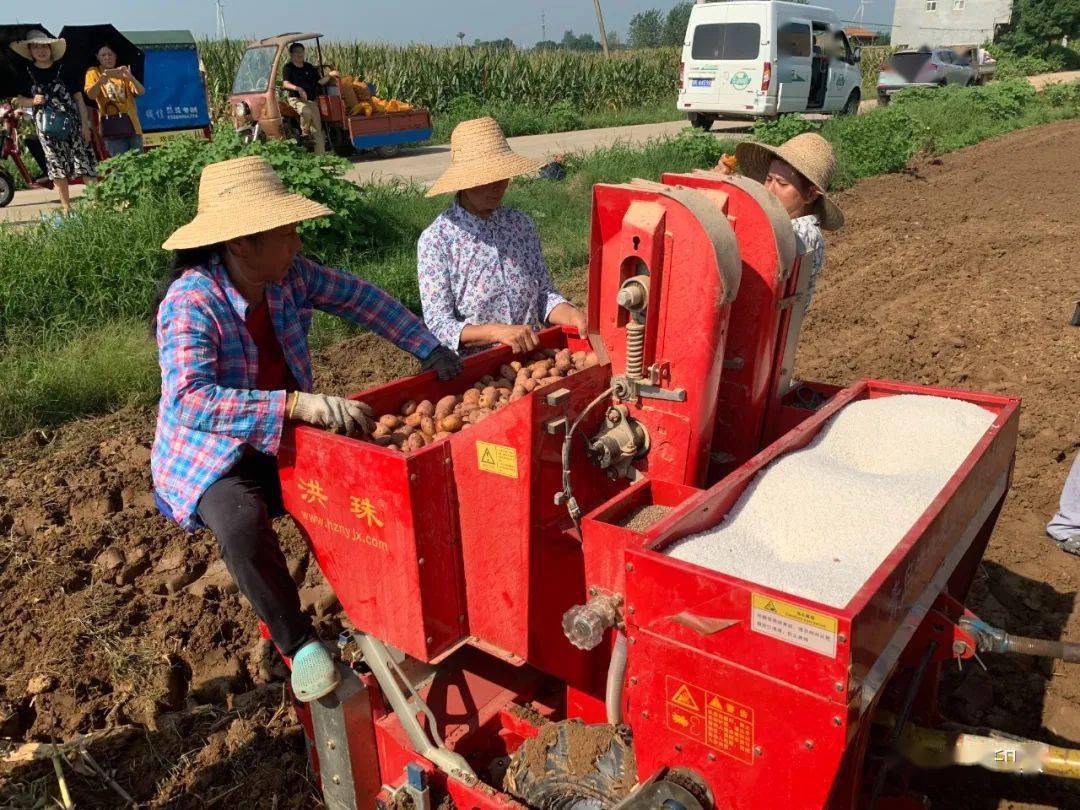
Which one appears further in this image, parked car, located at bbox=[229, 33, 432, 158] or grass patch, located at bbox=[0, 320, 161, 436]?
parked car, located at bbox=[229, 33, 432, 158]

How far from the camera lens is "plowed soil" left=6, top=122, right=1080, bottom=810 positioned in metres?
3.04

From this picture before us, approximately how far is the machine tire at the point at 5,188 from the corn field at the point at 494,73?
31.4 ft

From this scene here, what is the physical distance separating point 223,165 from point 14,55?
421 inches

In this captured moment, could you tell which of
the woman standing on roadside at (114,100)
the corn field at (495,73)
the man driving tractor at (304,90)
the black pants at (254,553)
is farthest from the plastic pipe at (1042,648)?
the corn field at (495,73)

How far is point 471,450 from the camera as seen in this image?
7.07 feet

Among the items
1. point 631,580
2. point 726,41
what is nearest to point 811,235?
point 631,580

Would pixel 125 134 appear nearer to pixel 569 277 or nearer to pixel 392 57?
pixel 569 277

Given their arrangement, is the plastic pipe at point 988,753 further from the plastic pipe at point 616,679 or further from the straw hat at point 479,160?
the straw hat at point 479,160

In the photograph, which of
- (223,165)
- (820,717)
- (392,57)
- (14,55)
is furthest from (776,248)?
(392,57)

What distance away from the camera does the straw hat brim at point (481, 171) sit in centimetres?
320

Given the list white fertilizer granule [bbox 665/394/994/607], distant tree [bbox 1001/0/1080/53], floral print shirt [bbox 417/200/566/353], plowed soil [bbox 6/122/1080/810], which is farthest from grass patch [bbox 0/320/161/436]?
distant tree [bbox 1001/0/1080/53]

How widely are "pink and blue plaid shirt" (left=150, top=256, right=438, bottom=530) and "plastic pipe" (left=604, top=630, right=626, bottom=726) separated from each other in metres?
1.07

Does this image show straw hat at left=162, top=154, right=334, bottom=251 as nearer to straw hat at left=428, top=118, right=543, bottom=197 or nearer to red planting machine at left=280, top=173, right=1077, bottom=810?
red planting machine at left=280, top=173, right=1077, bottom=810

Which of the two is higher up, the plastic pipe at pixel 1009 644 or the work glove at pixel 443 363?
the work glove at pixel 443 363
